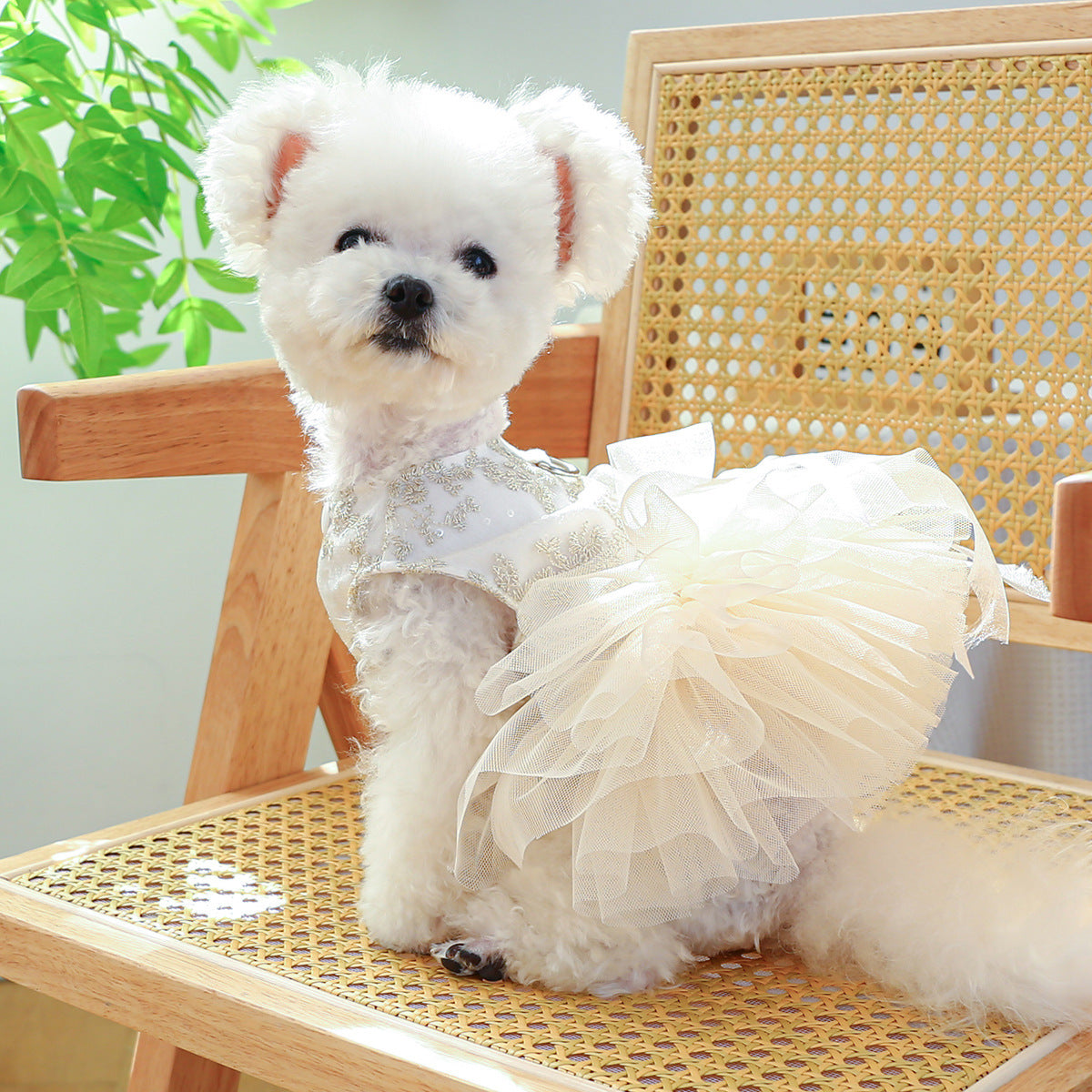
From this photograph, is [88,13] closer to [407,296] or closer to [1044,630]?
[407,296]

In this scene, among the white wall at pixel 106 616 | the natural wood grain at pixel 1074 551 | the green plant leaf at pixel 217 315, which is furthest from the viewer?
the white wall at pixel 106 616

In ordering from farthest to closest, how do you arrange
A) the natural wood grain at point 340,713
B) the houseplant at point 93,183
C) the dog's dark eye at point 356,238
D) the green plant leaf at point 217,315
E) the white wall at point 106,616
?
the white wall at point 106,616, the green plant leaf at point 217,315, the houseplant at point 93,183, the natural wood grain at point 340,713, the dog's dark eye at point 356,238

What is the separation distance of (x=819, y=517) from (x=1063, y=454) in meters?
0.42

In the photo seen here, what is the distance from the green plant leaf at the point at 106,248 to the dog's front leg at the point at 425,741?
57cm

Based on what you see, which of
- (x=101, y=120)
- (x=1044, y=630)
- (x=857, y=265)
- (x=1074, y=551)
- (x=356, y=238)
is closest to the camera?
(x=1074, y=551)

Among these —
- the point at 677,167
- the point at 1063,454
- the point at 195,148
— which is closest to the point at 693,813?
the point at 1063,454

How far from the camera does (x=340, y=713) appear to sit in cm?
101

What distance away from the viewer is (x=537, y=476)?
0.72 metres

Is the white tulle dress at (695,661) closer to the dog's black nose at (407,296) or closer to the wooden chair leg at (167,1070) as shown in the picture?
the dog's black nose at (407,296)

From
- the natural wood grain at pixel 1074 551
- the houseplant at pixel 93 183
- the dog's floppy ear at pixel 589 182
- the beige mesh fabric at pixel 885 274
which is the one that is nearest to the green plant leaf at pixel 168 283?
the houseplant at pixel 93 183

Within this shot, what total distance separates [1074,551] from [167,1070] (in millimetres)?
620

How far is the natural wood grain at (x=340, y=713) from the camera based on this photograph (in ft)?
3.22

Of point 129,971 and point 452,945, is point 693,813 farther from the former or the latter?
point 129,971

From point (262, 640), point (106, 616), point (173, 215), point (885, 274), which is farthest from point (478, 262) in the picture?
point (106, 616)
